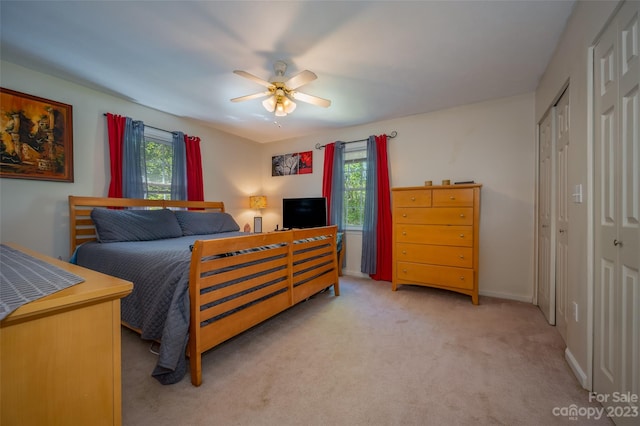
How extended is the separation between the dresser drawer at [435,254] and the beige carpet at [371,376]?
0.63 meters

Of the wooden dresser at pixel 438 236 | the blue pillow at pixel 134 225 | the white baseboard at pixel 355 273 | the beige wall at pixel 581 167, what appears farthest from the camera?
the white baseboard at pixel 355 273

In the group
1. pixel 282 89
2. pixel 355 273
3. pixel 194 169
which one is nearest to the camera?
pixel 282 89

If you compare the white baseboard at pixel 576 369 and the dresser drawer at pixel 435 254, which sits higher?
the dresser drawer at pixel 435 254

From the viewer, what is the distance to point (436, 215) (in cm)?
305

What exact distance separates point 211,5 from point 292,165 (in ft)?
10.2

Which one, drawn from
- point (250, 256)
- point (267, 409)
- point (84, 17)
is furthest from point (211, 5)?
point (267, 409)

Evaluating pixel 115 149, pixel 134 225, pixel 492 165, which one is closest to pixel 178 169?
pixel 115 149

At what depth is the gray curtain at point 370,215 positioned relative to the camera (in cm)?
391

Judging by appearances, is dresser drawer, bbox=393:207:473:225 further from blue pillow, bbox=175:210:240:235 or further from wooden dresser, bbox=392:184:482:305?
blue pillow, bbox=175:210:240:235

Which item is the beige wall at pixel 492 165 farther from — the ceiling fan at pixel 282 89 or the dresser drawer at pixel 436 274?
the ceiling fan at pixel 282 89

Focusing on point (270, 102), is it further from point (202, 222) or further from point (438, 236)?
point (438, 236)

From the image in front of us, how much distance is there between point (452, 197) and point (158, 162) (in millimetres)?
3878

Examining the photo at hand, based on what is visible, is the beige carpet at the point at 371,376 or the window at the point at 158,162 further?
the window at the point at 158,162

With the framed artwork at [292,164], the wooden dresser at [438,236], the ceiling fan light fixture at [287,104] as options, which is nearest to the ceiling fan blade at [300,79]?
the ceiling fan light fixture at [287,104]
